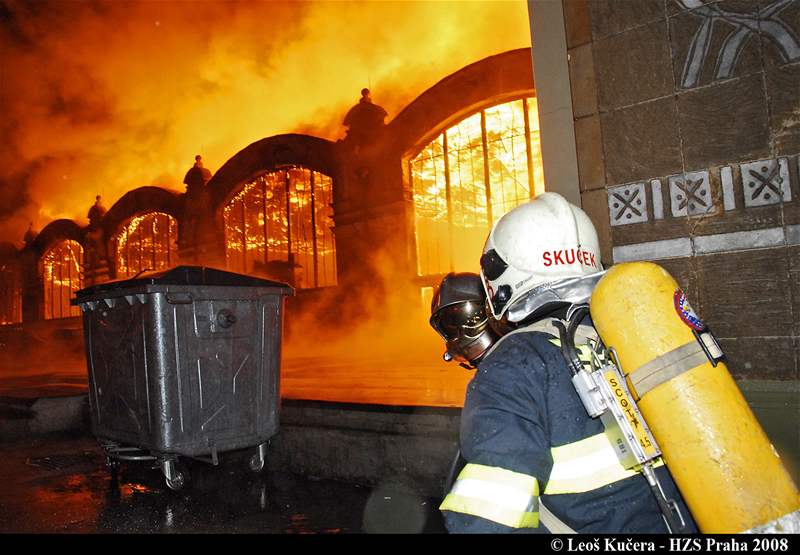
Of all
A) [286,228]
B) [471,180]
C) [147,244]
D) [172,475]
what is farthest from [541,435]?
[147,244]

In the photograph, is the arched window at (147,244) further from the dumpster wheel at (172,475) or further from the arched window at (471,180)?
the dumpster wheel at (172,475)

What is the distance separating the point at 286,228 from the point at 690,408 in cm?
1484

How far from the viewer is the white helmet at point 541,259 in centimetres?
160

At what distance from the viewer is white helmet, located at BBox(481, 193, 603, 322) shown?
63.1 inches

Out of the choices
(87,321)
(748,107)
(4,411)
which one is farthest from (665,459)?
(4,411)

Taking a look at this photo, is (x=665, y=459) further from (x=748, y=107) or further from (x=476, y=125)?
(x=476, y=125)

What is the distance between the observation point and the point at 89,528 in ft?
11.9

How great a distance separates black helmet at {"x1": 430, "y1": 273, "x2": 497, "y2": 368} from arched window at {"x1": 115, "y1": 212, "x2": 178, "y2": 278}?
16.4 m

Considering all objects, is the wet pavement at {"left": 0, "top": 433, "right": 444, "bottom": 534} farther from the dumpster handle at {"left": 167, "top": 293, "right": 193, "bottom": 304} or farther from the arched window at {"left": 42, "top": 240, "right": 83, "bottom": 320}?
the arched window at {"left": 42, "top": 240, "right": 83, "bottom": 320}

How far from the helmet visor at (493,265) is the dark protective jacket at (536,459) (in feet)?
1.03

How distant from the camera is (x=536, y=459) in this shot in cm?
126

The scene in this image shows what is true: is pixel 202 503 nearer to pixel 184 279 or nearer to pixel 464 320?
pixel 184 279

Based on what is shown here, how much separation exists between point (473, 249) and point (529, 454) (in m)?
11.4

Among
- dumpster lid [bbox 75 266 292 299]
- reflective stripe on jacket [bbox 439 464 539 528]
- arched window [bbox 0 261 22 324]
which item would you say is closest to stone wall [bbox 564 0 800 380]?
dumpster lid [bbox 75 266 292 299]
